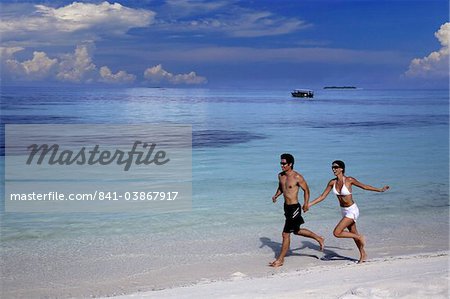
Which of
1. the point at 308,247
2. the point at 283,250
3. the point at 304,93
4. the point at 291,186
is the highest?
the point at 304,93

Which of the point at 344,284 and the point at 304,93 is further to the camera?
the point at 304,93

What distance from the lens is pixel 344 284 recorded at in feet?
23.3

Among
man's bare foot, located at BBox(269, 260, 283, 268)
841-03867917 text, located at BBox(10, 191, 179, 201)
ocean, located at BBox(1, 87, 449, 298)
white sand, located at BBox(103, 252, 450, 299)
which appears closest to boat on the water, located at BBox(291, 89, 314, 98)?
ocean, located at BBox(1, 87, 449, 298)

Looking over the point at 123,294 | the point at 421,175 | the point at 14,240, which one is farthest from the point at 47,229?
the point at 421,175

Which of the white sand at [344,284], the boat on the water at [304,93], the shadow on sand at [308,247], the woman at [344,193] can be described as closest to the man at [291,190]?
the woman at [344,193]

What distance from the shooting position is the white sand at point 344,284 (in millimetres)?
6598

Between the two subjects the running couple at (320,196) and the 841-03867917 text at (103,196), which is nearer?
the running couple at (320,196)

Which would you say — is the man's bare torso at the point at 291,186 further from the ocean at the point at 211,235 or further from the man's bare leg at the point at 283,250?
the ocean at the point at 211,235

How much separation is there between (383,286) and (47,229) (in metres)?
7.73

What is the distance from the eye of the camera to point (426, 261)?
28.4 ft

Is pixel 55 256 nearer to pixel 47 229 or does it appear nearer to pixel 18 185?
pixel 47 229

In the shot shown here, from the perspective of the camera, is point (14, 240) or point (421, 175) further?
point (421, 175)

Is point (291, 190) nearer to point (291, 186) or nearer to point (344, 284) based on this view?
point (291, 186)

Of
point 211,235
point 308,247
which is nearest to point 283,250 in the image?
point 308,247
